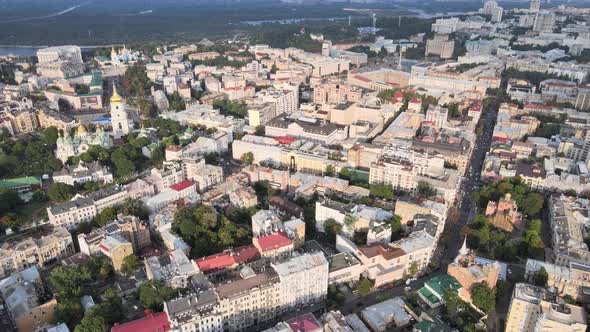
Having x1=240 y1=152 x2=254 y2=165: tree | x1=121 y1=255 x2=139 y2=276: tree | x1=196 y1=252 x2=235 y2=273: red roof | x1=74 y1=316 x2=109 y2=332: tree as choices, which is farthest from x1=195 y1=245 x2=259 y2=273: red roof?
x1=240 y1=152 x2=254 y2=165: tree

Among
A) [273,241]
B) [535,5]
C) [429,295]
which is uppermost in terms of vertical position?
[535,5]

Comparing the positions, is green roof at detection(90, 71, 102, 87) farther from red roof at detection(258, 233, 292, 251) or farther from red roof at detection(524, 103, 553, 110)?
red roof at detection(524, 103, 553, 110)

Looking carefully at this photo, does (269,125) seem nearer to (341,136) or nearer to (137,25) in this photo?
(341,136)

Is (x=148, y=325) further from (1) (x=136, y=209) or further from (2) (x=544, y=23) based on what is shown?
(2) (x=544, y=23)

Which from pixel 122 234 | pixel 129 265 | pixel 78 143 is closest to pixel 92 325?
pixel 129 265

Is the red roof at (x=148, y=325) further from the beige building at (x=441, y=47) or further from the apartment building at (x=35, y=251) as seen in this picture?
the beige building at (x=441, y=47)

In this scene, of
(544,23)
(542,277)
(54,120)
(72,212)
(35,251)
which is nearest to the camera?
(542,277)
